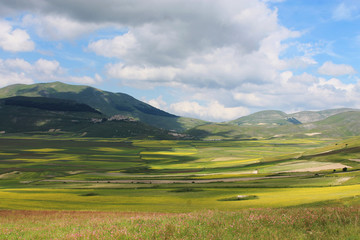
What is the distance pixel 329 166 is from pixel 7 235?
10802cm

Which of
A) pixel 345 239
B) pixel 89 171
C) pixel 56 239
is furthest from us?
pixel 89 171

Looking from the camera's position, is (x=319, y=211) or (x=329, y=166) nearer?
(x=319, y=211)

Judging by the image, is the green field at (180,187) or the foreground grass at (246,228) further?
the green field at (180,187)

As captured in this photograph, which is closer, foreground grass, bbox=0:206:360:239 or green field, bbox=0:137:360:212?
foreground grass, bbox=0:206:360:239

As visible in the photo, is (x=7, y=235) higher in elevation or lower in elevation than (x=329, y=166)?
higher

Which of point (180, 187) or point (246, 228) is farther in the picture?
point (180, 187)

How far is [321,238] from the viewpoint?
1297 centimetres

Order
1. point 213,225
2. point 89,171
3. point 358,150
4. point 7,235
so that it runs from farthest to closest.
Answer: point 358,150 → point 89,171 → point 7,235 → point 213,225

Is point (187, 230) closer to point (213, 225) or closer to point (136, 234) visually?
point (213, 225)

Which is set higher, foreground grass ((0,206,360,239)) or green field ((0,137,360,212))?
foreground grass ((0,206,360,239))

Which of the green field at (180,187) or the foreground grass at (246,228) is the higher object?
the foreground grass at (246,228)

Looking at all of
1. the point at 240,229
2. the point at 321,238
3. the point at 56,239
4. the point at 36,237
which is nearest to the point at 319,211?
the point at 321,238

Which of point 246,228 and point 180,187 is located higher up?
point 246,228

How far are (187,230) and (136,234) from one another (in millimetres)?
2585
